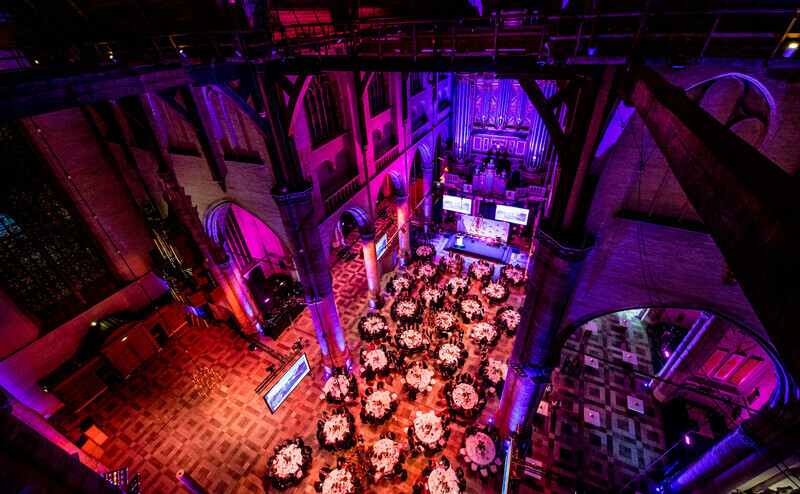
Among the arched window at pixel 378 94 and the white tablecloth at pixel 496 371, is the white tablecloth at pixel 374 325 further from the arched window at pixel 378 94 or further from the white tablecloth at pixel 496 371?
the arched window at pixel 378 94

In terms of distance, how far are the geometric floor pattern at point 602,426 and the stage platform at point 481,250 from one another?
606 centimetres

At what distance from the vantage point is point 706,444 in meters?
9.70

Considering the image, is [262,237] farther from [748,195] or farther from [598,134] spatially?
[748,195]

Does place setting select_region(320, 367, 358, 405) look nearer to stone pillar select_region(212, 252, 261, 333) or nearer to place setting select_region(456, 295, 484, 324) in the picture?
stone pillar select_region(212, 252, 261, 333)

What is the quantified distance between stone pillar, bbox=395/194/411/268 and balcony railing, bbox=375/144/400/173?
1.98 m

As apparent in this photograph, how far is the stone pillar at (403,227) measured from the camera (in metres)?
15.4

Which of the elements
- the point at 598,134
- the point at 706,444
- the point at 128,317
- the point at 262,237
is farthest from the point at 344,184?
the point at 706,444

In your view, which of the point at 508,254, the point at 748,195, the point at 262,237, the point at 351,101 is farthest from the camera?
the point at 508,254

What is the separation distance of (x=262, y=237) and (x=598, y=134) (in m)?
14.0

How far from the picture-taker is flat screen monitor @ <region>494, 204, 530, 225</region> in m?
15.8

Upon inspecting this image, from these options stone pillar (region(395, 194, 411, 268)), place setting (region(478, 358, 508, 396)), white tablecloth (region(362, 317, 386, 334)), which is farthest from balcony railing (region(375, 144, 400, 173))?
place setting (region(478, 358, 508, 396))

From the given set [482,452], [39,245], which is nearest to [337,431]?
[482,452]

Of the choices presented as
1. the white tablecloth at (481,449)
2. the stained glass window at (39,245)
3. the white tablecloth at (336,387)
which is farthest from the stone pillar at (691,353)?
the stained glass window at (39,245)

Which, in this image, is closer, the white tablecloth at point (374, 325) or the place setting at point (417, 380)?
the place setting at point (417, 380)
